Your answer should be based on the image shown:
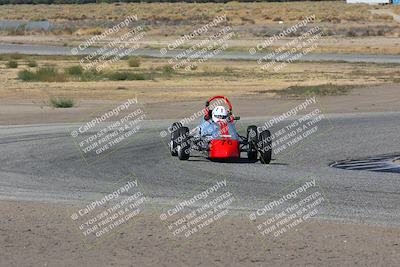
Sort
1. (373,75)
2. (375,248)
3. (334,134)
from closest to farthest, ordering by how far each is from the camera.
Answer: (375,248)
(334,134)
(373,75)

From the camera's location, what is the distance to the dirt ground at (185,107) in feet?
109

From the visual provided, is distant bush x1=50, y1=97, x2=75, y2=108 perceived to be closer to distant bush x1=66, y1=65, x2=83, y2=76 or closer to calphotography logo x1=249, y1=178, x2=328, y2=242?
distant bush x1=66, y1=65, x2=83, y2=76

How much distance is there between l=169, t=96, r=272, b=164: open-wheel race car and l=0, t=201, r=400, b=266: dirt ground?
6.27m

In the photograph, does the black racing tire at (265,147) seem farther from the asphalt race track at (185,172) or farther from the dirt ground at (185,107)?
the dirt ground at (185,107)

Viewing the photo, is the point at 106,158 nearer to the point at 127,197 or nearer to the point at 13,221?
the point at 127,197

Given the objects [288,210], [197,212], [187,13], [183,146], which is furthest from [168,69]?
[187,13]

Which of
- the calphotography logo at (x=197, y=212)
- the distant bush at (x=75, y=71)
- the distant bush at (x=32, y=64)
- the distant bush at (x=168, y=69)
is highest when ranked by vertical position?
the distant bush at (x=32, y=64)

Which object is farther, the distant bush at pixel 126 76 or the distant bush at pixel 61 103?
the distant bush at pixel 126 76

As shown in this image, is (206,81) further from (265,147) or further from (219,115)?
(265,147)

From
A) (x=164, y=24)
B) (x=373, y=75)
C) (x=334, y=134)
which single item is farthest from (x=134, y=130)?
(x=164, y=24)

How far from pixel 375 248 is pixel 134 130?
15.5m

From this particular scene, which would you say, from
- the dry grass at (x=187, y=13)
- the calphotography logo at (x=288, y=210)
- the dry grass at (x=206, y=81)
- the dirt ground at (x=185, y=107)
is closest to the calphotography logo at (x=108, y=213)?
the calphotography logo at (x=288, y=210)

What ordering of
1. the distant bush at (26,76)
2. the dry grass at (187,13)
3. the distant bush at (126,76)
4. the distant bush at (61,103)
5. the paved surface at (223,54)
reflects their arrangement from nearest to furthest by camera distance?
1. the distant bush at (61,103)
2. the distant bush at (26,76)
3. the distant bush at (126,76)
4. the paved surface at (223,54)
5. the dry grass at (187,13)

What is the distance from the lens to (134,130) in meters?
27.7
